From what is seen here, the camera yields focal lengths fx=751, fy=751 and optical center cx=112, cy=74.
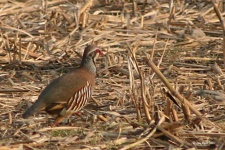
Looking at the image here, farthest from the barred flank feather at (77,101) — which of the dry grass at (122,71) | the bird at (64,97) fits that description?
the dry grass at (122,71)

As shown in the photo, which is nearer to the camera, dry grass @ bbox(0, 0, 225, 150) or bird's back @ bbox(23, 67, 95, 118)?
dry grass @ bbox(0, 0, 225, 150)

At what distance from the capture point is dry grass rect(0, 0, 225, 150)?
6.96 metres

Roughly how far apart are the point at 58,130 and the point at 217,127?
5.03 ft

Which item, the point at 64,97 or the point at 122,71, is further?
the point at 122,71

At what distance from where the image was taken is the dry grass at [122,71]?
6.96 meters

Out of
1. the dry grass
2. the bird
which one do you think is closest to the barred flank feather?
the bird

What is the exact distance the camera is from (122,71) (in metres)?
9.52

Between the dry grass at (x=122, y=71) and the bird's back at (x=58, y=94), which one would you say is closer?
the dry grass at (x=122, y=71)

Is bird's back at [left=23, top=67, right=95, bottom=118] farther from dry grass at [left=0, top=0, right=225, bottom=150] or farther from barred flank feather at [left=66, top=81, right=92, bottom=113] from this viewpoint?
dry grass at [left=0, top=0, right=225, bottom=150]

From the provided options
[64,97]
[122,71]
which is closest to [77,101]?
[64,97]

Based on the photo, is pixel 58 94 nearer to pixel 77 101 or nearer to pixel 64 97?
pixel 64 97

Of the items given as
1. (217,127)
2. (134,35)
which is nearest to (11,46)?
(134,35)

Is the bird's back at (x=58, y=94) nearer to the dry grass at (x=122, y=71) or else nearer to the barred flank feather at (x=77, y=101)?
the barred flank feather at (x=77, y=101)

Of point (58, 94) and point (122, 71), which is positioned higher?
point (58, 94)
